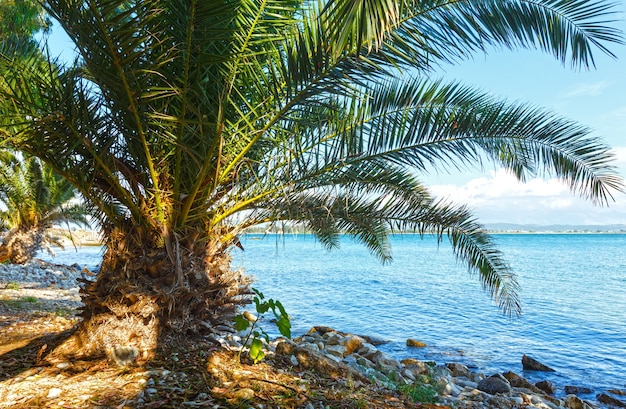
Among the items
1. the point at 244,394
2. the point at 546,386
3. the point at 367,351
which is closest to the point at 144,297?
the point at 244,394

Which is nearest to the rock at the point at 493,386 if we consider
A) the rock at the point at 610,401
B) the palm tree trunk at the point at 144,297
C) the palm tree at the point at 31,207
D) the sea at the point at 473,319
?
the sea at the point at 473,319

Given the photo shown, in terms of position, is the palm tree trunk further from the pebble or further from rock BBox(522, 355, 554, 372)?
rock BBox(522, 355, 554, 372)

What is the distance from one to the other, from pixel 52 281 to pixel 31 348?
A: 987 centimetres

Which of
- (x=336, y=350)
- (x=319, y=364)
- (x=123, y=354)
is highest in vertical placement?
(x=123, y=354)

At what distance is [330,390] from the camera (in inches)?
140

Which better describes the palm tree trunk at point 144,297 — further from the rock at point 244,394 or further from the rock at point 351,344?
the rock at point 351,344

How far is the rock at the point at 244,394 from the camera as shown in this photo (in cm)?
308

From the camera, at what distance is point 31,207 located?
42.6 feet

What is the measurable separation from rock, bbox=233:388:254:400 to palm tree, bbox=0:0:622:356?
40.9 inches

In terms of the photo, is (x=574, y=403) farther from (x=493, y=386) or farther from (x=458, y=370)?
(x=458, y=370)

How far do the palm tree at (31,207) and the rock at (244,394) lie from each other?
10.6m

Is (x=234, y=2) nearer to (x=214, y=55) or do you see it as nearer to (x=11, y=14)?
(x=214, y=55)

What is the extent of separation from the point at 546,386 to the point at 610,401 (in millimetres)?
863


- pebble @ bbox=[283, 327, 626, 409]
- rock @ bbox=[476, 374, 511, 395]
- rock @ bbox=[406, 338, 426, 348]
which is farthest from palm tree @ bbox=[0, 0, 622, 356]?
rock @ bbox=[406, 338, 426, 348]
